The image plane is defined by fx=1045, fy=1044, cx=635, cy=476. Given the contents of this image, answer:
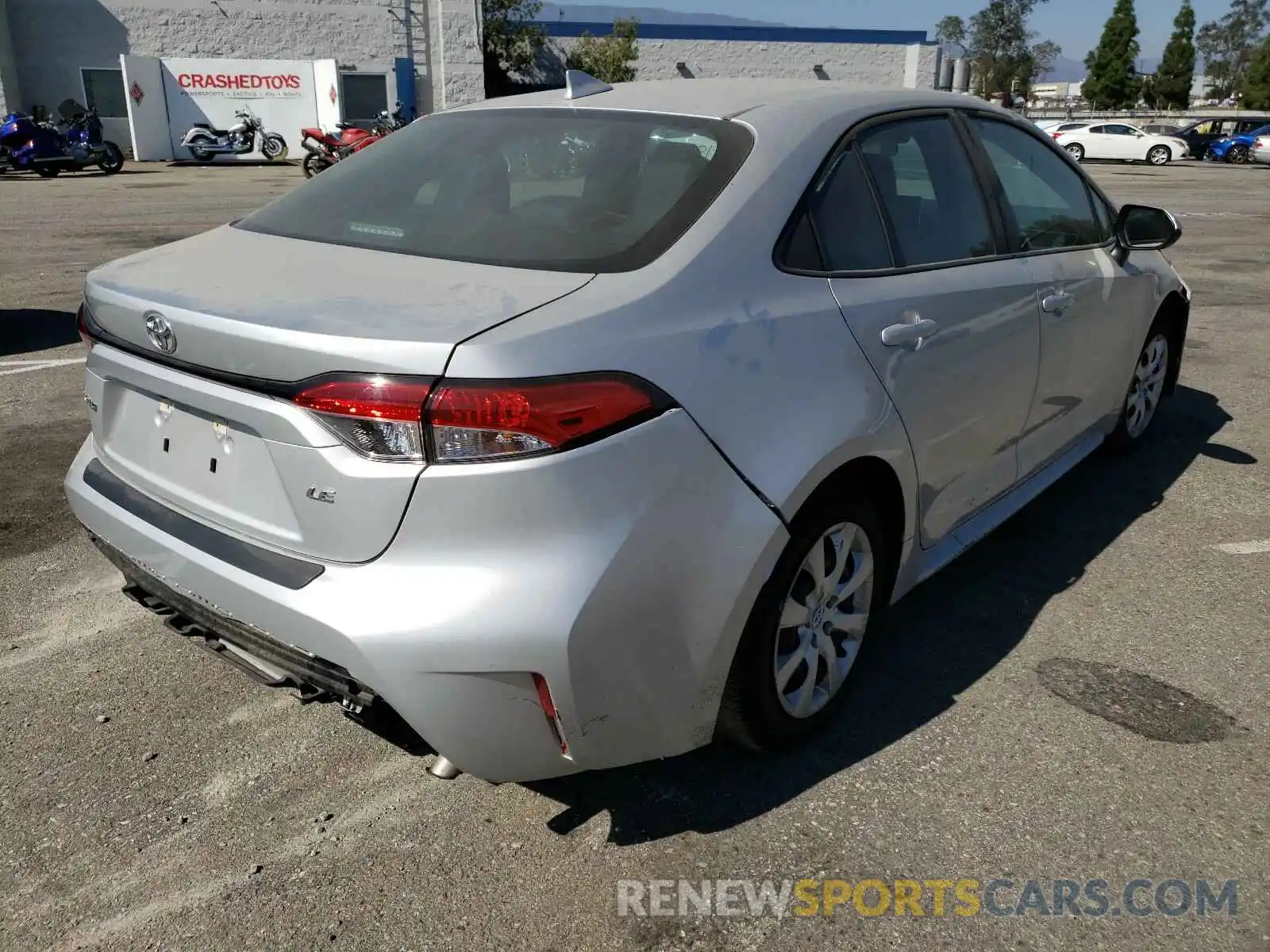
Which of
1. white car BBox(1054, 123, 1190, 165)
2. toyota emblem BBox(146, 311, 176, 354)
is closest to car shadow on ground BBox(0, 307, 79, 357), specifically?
toyota emblem BBox(146, 311, 176, 354)

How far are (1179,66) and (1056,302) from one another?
254ft

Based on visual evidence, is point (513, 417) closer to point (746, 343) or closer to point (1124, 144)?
point (746, 343)

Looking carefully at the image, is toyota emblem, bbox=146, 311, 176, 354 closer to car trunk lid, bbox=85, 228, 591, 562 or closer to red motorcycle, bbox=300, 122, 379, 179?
car trunk lid, bbox=85, 228, 591, 562

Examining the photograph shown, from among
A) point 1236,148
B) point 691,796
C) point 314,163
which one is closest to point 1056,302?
point 691,796

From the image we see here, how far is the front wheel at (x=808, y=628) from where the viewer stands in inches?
96.4

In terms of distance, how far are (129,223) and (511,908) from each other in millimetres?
14121

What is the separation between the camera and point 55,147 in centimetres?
2272

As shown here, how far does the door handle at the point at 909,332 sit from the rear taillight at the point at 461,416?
39.2 inches

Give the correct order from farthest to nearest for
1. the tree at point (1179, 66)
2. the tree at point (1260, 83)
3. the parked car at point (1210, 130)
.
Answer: the tree at point (1179, 66) < the tree at point (1260, 83) < the parked car at point (1210, 130)

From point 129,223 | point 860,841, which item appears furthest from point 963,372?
point 129,223

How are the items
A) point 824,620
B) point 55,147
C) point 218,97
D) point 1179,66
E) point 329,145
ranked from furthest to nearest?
point 1179,66
point 218,97
point 55,147
point 329,145
point 824,620

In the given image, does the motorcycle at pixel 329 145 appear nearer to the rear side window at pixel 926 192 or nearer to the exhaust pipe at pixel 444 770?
the rear side window at pixel 926 192

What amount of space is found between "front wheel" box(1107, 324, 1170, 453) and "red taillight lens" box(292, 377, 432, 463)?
12.3 ft

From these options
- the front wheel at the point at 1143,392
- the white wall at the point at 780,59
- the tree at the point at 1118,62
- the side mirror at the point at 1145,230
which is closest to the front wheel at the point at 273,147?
the white wall at the point at 780,59
